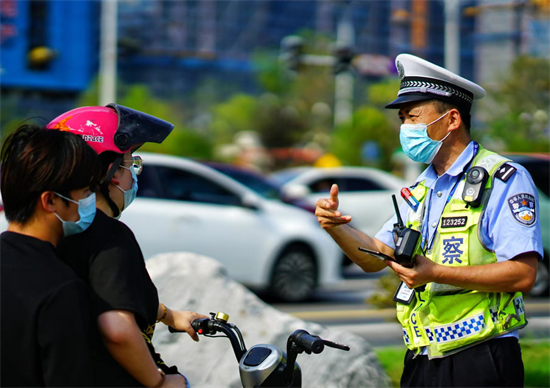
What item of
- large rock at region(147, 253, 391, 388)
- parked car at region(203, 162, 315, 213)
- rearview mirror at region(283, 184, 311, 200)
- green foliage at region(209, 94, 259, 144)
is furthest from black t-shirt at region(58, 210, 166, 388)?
green foliage at region(209, 94, 259, 144)

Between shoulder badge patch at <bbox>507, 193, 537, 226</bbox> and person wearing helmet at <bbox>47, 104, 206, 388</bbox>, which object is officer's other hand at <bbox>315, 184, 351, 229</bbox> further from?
person wearing helmet at <bbox>47, 104, 206, 388</bbox>

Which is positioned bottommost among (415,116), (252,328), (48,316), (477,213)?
(252,328)

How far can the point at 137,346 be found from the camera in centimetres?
213

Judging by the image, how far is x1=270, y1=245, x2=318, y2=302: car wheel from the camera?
9.55 meters

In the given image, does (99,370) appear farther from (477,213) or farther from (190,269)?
(190,269)

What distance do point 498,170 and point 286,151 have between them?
149 feet

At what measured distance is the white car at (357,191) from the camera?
1426cm

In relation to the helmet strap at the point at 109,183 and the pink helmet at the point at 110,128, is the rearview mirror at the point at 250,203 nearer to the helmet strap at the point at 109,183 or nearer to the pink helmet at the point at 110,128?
the pink helmet at the point at 110,128

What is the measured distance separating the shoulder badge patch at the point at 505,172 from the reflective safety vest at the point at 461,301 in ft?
0.06

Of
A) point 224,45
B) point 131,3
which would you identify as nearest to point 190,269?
point 131,3

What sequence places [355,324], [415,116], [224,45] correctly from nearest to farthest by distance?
[415,116]
[355,324]
[224,45]

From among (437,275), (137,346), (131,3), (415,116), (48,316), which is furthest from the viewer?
(131,3)

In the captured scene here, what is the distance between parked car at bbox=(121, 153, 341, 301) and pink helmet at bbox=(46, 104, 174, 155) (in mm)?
6144

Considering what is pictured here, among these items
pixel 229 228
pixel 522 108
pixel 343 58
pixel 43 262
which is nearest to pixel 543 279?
pixel 229 228
